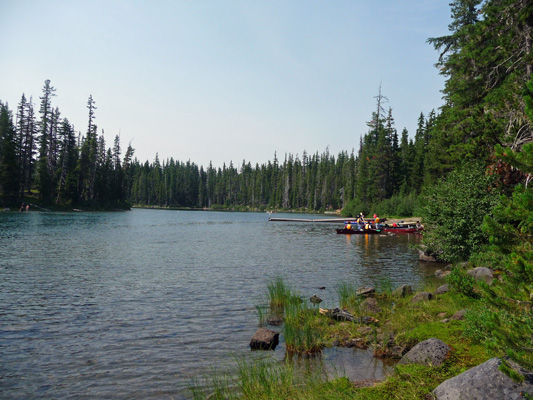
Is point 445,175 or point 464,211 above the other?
point 445,175

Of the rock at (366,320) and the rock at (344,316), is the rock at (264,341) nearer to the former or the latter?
the rock at (344,316)

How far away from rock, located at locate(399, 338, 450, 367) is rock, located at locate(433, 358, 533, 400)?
1.62 m

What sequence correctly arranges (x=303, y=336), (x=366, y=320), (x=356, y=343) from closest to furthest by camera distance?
(x=303, y=336) < (x=356, y=343) < (x=366, y=320)

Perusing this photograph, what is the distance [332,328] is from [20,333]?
29.9ft

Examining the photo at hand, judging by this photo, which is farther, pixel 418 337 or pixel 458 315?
pixel 458 315

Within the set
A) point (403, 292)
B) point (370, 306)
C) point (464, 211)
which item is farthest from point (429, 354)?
point (464, 211)

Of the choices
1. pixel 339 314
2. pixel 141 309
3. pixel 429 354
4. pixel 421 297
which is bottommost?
pixel 141 309

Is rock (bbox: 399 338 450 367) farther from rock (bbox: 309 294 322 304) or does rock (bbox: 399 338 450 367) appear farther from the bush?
the bush

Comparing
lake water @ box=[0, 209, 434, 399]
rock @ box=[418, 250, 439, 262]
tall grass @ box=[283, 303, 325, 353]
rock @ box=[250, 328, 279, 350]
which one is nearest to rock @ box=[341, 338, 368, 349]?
lake water @ box=[0, 209, 434, 399]

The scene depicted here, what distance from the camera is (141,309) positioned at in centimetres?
1375

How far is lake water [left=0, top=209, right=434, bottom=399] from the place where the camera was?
334 inches

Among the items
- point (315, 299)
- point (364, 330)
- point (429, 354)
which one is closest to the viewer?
point (429, 354)

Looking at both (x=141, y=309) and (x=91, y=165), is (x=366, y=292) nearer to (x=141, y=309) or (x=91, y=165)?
(x=141, y=309)

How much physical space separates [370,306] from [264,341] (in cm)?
445
